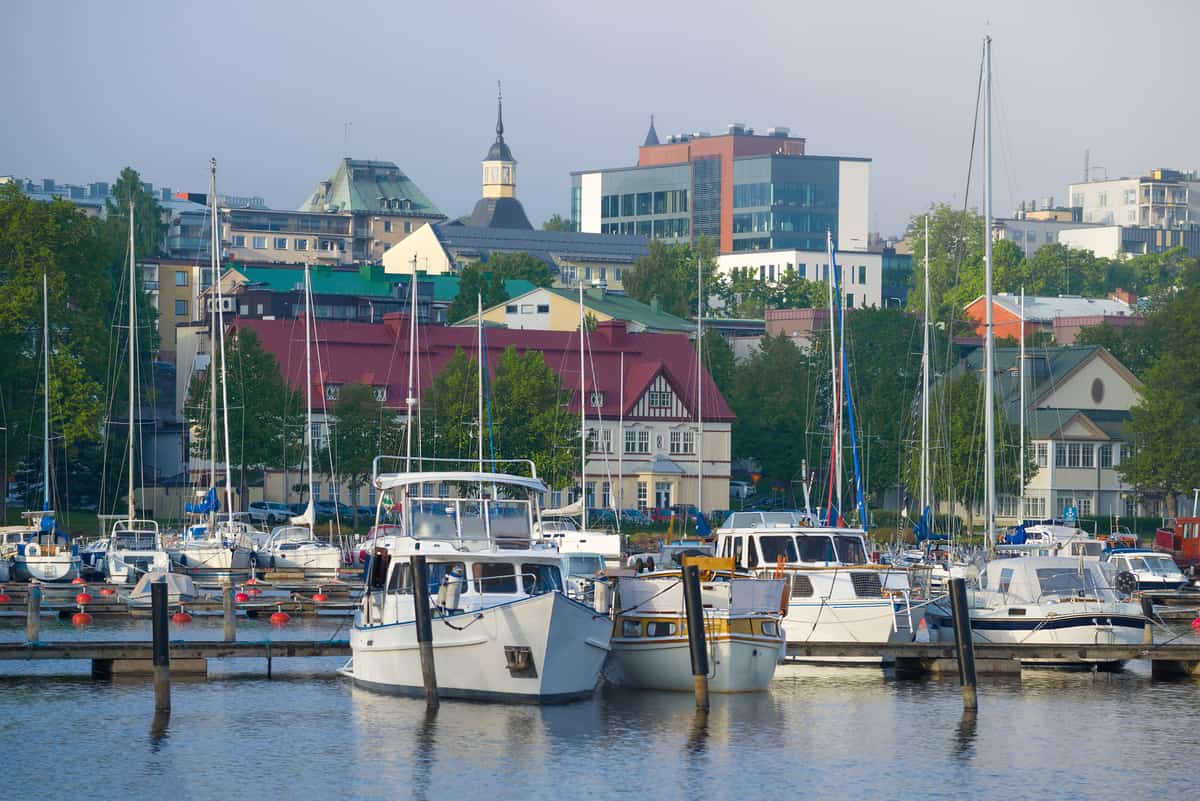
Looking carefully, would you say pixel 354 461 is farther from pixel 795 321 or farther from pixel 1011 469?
pixel 795 321

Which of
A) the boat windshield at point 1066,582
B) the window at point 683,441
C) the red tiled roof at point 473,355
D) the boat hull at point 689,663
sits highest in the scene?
the red tiled roof at point 473,355

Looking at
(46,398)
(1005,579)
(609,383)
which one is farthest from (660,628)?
(609,383)

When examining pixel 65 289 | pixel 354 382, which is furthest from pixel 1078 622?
pixel 354 382

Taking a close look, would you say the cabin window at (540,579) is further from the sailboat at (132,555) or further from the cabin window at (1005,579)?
the sailboat at (132,555)

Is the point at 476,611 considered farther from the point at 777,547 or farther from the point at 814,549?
the point at 814,549

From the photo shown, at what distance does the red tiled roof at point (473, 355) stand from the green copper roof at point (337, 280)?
3424 cm

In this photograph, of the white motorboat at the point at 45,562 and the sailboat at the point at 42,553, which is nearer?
the white motorboat at the point at 45,562

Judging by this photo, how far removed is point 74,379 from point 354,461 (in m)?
17.7

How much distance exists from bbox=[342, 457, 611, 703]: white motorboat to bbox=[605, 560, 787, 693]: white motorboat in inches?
95.8

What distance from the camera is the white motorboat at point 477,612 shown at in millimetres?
43125

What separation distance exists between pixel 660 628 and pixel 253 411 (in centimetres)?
6311

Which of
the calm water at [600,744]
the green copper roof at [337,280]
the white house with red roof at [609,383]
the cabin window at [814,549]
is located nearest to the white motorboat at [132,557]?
the calm water at [600,744]

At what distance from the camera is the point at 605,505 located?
427 feet

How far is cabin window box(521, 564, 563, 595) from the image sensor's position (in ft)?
147
